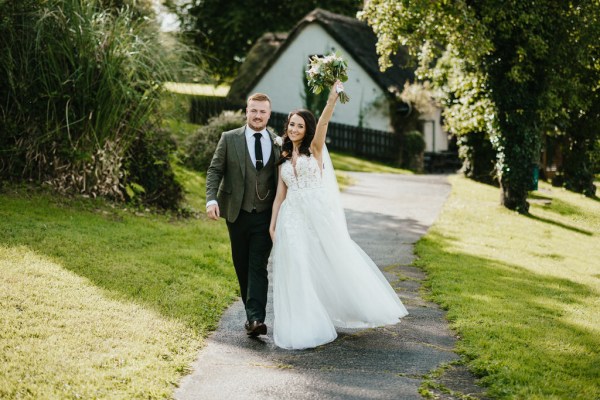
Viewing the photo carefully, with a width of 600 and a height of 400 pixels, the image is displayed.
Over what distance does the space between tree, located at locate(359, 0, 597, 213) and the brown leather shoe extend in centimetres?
951

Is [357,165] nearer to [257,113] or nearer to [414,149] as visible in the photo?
[414,149]

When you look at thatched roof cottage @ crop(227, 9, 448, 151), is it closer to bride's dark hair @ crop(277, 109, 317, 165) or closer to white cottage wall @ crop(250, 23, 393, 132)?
white cottage wall @ crop(250, 23, 393, 132)

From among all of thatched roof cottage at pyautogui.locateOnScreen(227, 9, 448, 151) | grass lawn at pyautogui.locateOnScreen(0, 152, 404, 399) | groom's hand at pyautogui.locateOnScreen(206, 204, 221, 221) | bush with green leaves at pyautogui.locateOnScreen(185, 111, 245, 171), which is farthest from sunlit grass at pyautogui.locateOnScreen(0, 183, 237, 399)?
thatched roof cottage at pyautogui.locateOnScreen(227, 9, 448, 151)

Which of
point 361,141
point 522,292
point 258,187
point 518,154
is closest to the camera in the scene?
point 258,187

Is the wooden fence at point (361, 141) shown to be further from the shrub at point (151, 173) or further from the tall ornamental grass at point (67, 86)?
the tall ornamental grass at point (67, 86)

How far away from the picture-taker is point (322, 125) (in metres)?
6.41

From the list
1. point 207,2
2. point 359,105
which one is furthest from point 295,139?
A: point 207,2

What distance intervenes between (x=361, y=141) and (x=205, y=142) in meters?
15.5

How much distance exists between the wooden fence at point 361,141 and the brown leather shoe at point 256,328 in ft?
83.3

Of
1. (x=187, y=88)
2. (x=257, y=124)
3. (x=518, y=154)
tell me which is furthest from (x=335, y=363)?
(x=518, y=154)

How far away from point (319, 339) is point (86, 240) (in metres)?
4.57

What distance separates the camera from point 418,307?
781 centimetres

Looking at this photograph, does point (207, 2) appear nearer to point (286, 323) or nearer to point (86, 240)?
point (86, 240)

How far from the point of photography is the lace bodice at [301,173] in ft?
21.4
